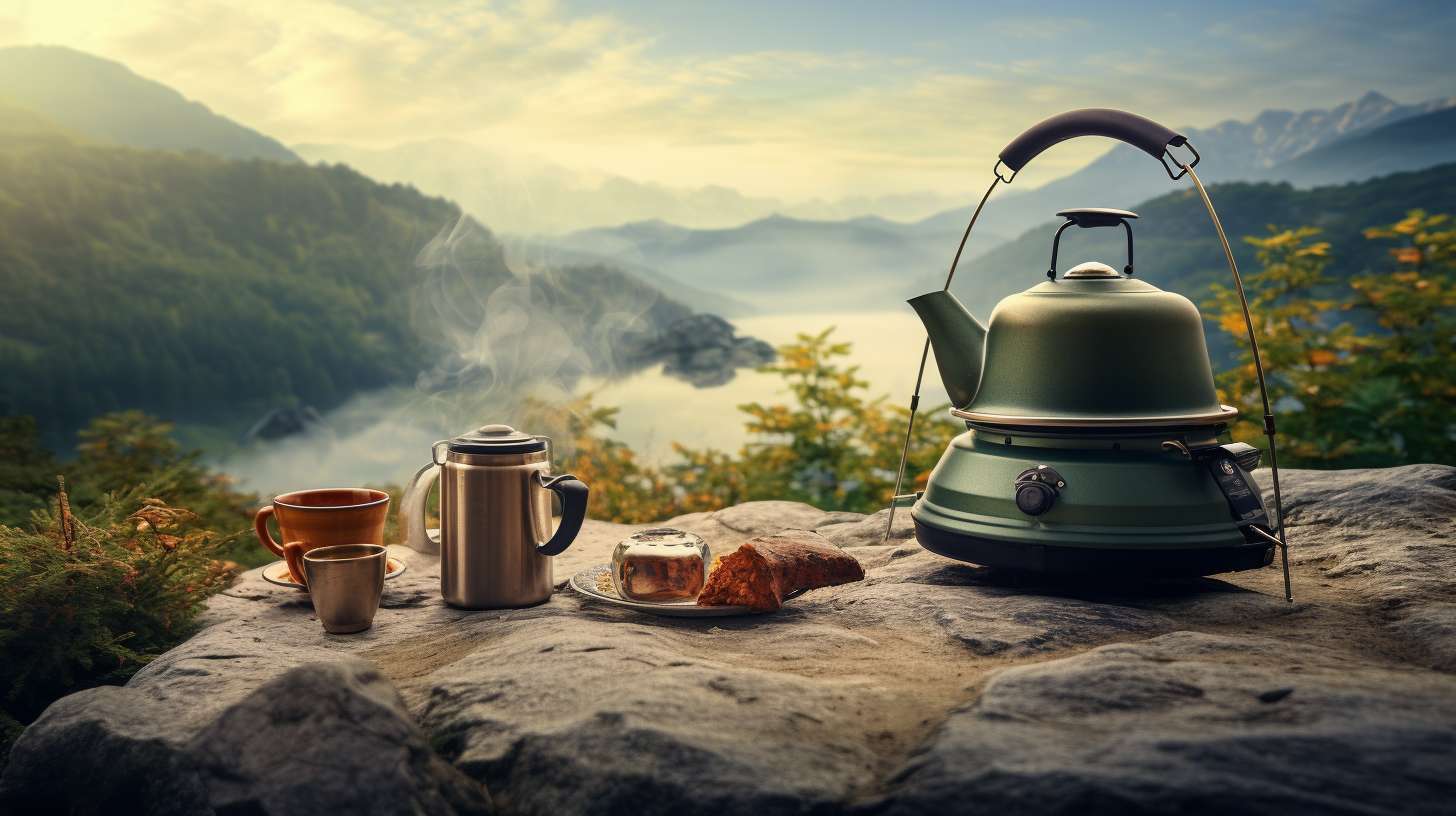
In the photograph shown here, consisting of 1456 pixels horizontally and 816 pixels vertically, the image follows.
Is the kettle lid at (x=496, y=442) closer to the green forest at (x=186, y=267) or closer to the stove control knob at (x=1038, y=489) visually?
the stove control knob at (x=1038, y=489)

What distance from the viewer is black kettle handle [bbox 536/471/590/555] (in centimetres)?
271

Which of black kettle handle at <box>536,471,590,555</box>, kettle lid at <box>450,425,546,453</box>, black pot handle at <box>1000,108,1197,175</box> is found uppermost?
black pot handle at <box>1000,108,1197,175</box>

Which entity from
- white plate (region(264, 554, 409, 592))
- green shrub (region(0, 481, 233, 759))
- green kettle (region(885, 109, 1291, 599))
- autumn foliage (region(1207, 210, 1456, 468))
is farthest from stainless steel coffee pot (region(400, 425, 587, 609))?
autumn foliage (region(1207, 210, 1456, 468))

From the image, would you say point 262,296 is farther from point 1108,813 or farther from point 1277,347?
point 1108,813

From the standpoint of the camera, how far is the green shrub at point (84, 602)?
2736mm

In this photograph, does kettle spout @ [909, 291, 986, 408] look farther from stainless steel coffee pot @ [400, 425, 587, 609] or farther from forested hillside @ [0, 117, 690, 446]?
forested hillside @ [0, 117, 690, 446]

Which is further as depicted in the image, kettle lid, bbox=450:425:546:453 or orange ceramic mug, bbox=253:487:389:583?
orange ceramic mug, bbox=253:487:389:583

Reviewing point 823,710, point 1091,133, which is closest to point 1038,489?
point 823,710

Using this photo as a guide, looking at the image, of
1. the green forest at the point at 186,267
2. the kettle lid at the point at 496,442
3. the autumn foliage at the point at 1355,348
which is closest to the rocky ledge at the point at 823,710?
the kettle lid at the point at 496,442

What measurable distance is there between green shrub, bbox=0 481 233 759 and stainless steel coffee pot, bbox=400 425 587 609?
863mm

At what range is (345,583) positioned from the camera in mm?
2693

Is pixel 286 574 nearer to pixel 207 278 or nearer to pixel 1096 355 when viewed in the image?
pixel 1096 355

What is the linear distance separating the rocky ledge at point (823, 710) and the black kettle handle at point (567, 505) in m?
0.20

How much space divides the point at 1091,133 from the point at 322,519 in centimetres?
253
